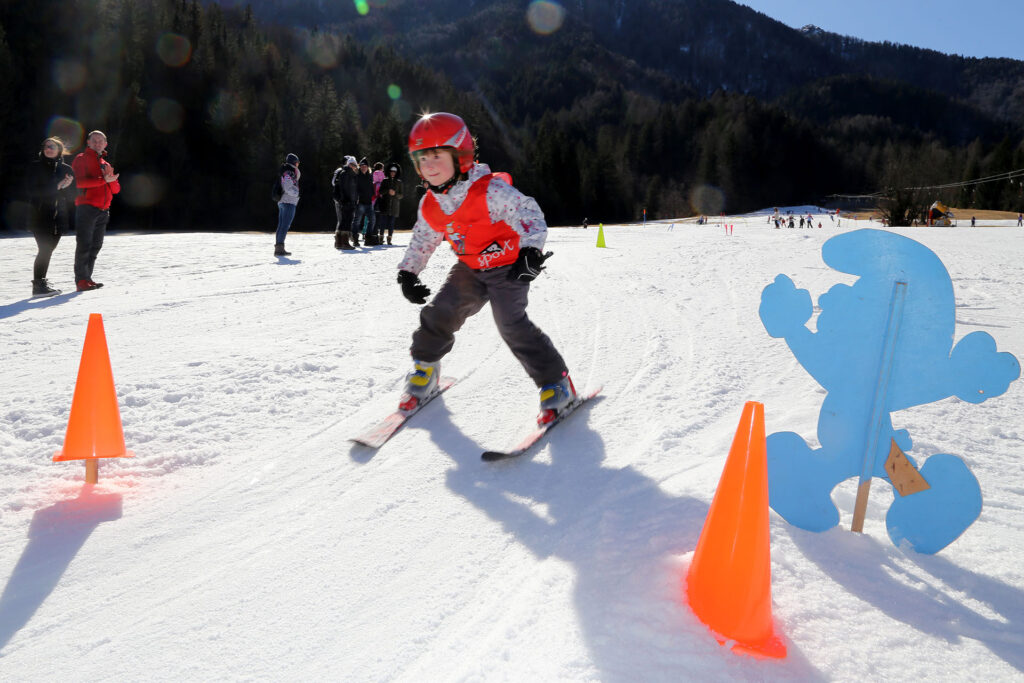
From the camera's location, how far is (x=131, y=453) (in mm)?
2744

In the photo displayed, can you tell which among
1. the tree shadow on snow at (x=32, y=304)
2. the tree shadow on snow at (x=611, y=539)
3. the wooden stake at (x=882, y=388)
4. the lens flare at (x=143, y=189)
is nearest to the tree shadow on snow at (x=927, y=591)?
the wooden stake at (x=882, y=388)

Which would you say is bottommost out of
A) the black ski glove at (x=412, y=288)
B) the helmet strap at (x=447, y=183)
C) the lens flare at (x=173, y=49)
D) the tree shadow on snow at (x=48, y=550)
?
the tree shadow on snow at (x=48, y=550)

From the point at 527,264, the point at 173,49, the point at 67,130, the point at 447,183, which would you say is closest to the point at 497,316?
the point at 527,264

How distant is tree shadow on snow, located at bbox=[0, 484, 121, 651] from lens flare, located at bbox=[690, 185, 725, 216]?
89435 mm

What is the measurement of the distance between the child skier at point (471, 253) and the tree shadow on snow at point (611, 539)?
0.36 metres

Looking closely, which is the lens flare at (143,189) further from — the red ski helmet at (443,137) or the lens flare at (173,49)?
the red ski helmet at (443,137)

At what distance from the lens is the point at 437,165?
125 inches

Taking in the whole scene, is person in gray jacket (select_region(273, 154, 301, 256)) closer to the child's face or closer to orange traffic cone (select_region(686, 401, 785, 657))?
the child's face

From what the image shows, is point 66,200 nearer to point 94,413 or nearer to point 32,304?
point 32,304

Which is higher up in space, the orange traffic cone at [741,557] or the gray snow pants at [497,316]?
the gray snow pants at [497,316]

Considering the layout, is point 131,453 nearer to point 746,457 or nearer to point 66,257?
point 746,457

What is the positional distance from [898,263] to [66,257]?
437 inches

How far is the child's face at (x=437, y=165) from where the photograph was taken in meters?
3.15

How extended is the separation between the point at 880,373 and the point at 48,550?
2.91 metres
